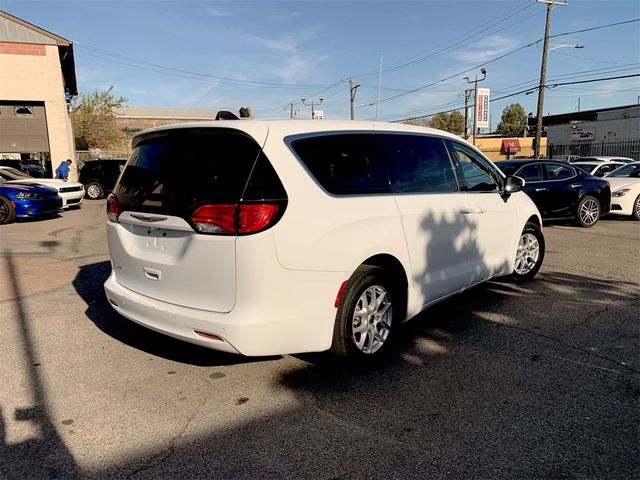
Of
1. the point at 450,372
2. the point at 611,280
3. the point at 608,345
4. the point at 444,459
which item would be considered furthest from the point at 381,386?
the point at 611,280

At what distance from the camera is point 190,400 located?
3242mm

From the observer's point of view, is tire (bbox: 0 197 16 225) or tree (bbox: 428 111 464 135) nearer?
tire (bbox: 0 197 16 225)

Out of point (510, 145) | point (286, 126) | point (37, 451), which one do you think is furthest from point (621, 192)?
point (510, 145)

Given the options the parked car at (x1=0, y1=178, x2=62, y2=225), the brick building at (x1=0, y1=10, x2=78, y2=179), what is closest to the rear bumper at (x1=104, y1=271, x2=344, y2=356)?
the parked car at (x1=0, y1=178, x2=62, y2=225)

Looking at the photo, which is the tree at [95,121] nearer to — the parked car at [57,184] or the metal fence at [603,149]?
the parked car at [57,184]

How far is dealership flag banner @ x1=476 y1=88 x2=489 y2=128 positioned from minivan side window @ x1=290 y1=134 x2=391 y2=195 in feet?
134

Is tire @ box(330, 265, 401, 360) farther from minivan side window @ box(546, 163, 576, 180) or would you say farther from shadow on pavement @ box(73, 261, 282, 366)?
minivan side window @ box(546, 163, 576, 180)

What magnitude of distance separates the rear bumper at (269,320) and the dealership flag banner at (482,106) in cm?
4170

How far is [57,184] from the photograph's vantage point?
14.5m

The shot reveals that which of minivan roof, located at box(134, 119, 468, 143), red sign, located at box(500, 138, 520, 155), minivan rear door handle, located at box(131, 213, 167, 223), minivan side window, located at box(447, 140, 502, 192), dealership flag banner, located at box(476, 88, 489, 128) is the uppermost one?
dealership flag banner, located at box(476, 88, 489, 128)

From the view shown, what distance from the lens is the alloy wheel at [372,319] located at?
3.64 m

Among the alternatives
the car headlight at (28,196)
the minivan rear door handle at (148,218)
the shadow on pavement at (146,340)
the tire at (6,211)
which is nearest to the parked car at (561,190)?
the shadow on pavement at (146,340)

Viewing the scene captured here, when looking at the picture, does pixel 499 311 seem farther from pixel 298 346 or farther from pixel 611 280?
pixel 298 346

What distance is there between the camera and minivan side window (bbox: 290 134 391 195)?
3.31m
